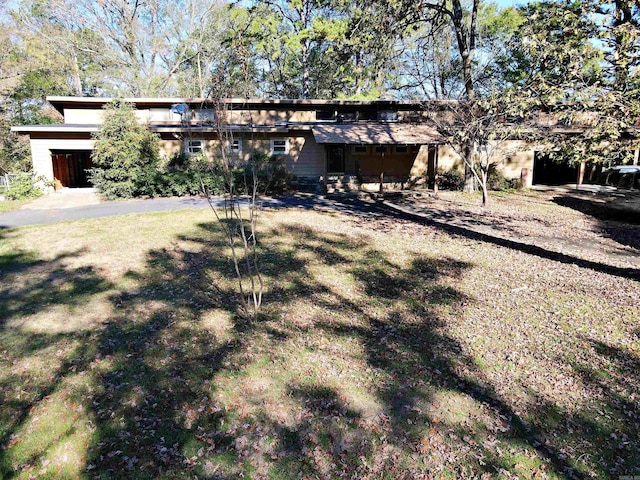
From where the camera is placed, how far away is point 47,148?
65.6 feet

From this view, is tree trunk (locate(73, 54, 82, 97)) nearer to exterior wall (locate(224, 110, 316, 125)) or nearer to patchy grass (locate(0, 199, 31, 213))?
exterior wall (locate(224, 110, 316, 125))

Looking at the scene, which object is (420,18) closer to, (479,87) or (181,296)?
(479,87)

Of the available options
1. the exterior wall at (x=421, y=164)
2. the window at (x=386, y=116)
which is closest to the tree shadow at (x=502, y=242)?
the exterior wall at (x=421, y=164)

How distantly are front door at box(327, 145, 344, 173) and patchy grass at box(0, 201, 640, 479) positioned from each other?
47.7ft

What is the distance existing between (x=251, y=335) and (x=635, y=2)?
842cm

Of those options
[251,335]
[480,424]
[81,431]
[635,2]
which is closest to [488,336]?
[480,424]

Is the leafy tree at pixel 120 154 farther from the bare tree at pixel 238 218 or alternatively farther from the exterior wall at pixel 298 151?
the bare tree at pixel 238 218

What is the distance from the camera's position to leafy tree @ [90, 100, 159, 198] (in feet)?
58.9

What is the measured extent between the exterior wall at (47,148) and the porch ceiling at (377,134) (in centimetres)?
1184

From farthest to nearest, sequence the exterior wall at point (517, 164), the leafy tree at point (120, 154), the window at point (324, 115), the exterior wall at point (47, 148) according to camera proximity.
Result: the window at point (324, 115)
the exterior wall at point (517, 164)
the exterior wall at point (47, 148)
the leafy tree at point (120, 154)

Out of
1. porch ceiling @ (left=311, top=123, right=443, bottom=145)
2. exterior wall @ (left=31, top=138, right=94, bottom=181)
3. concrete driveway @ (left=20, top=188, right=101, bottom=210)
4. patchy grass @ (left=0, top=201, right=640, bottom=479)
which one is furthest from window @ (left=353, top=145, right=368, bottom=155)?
patchy grass @ (left=0, top=201, right=640, bottom=479)

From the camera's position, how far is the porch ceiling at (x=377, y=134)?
19.5 meters

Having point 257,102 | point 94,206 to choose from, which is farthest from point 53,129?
point 257,102

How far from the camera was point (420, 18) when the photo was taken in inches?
658
